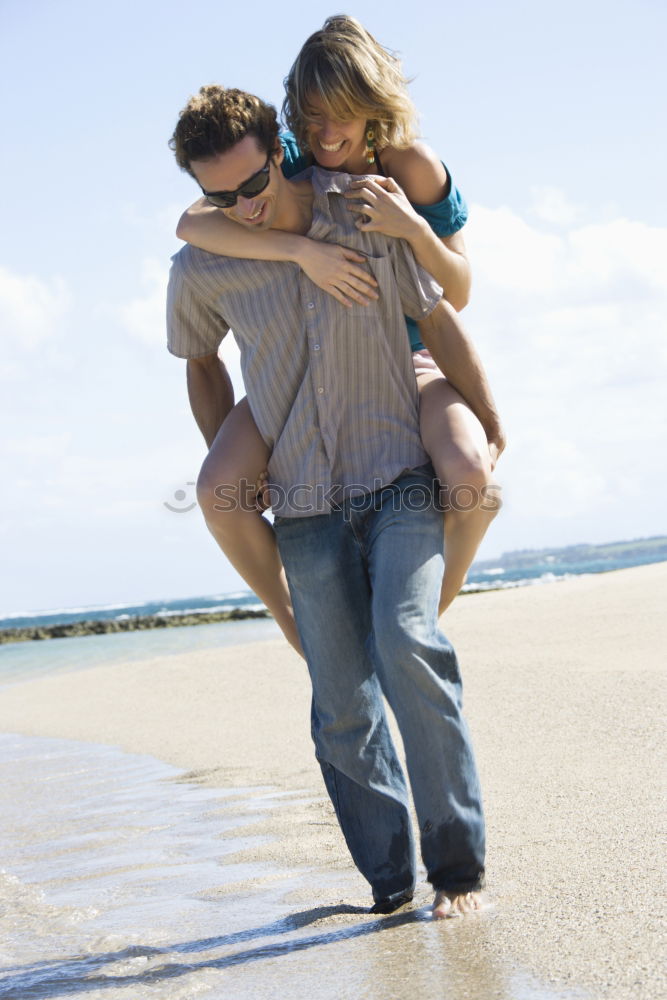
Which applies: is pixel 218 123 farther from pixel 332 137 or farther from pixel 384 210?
pixel 384 210

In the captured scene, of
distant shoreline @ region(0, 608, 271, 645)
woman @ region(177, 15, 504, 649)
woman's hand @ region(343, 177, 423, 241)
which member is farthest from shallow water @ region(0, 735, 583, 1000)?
distant shoreline @ region(0, 608, 271, 645)

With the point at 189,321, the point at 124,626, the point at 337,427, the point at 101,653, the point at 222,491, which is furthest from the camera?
the point at 124,626

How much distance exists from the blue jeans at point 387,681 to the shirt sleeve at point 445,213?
2.47ft

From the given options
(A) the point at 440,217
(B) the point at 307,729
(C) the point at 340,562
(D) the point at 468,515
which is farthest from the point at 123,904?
(B) the point at 307,729

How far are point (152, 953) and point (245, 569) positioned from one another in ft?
3.50

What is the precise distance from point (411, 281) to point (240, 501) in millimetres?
773

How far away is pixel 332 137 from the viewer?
308 centimetres

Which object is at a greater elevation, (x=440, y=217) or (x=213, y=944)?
(x=440, y=217)

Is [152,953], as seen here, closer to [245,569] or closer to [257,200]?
[245,569]

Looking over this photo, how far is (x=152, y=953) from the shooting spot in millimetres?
2814

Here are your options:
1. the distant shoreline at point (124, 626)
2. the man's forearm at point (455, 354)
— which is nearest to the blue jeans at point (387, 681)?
the man's forearm at point (455, 354)

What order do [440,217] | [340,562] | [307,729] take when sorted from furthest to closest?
[307,729]
[440,217]
[340,562]

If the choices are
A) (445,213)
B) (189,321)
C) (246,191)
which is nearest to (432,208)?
(445,213)

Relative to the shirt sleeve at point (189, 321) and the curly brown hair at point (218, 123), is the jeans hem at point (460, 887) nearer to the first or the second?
the shirt sleeve at point (189, 321)
